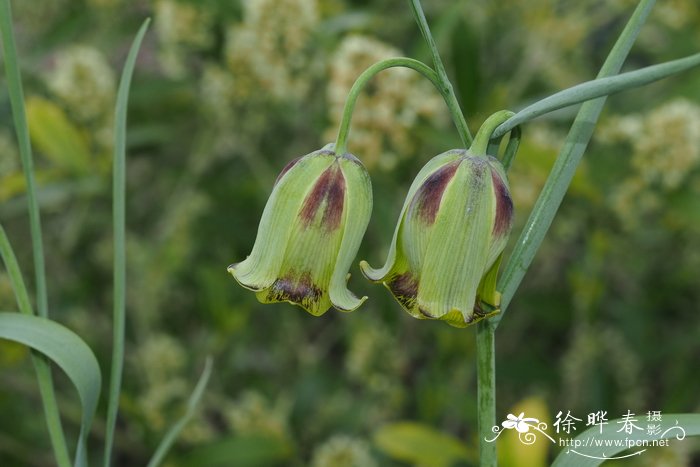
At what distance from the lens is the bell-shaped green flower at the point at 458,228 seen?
611 mm

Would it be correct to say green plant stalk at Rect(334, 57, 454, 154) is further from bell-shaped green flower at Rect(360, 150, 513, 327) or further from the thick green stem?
the thick green stem

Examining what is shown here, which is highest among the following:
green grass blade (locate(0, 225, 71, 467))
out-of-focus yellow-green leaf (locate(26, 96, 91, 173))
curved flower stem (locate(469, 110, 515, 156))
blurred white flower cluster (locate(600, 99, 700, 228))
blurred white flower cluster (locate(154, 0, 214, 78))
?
blurred white flower cluster (locate(154, 0, 214, 78))

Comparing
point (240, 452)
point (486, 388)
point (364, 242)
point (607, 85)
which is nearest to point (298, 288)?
point (486, 388)

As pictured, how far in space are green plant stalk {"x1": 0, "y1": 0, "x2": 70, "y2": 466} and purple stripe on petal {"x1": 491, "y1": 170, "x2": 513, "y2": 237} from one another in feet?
1.07

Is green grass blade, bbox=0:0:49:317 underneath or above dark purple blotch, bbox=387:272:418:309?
above

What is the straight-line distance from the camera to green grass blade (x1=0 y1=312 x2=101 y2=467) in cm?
66

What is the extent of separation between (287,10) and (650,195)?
593mm

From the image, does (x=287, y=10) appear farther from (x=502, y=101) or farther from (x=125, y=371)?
(x=125, y=371)

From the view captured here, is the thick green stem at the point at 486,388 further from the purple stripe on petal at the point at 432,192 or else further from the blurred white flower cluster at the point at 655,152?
the blurred white flower cluster at the point at 655,152

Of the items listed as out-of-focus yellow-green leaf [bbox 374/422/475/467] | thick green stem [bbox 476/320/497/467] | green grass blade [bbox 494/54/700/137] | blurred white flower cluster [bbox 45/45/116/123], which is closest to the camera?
green grass blade [bbox 494/54/700/137]

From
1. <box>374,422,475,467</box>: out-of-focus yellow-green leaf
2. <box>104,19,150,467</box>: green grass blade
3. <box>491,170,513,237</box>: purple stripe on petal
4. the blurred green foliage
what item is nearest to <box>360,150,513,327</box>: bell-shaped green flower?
<box>491,170,513,237</box>: purple stripe on petal

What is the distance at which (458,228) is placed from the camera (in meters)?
0.62

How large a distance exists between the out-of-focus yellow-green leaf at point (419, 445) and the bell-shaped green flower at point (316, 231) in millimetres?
674

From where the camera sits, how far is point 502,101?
5.36ft
